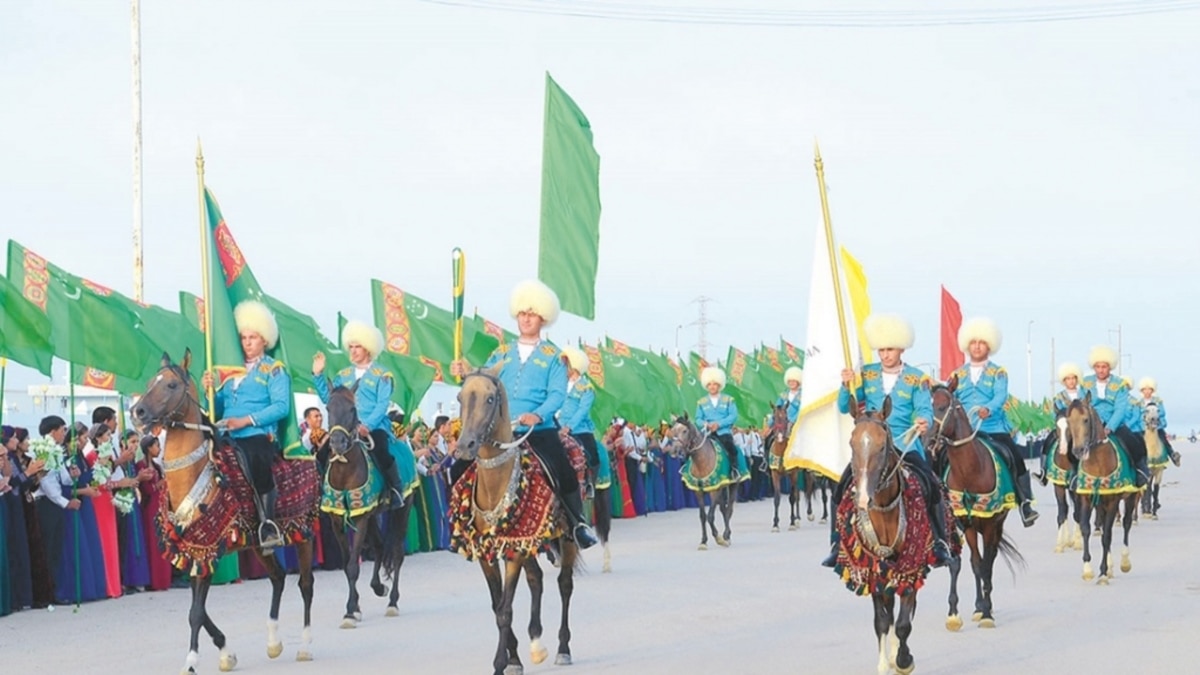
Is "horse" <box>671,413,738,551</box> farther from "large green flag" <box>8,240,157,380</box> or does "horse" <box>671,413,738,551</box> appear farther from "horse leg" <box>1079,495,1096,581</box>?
"large green flag" <box>8,240,157,380</box>

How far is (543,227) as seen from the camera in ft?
48.8

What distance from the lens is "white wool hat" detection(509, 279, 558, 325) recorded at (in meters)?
11.7

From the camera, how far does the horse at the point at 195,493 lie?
36.2 ft

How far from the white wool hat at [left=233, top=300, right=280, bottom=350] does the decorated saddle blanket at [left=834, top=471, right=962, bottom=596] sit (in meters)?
4.53

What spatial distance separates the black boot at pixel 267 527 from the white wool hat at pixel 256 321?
1.19 m

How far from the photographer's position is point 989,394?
1485 centimetres

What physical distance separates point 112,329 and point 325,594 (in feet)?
13.1

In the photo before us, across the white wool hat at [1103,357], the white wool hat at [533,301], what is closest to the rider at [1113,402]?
the white wool hat at [1103,357]

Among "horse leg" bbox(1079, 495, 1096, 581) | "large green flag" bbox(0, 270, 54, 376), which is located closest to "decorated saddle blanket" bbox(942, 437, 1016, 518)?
"horse leg" bbox(1079, 495, 1096, 581)

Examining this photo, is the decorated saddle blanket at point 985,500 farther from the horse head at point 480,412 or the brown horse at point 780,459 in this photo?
the brown horse at point 780,459

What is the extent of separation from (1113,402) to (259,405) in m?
11.5

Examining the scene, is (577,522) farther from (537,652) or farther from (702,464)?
(702,464)

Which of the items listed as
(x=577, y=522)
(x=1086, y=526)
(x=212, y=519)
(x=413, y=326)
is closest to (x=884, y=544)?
(x=577, y=522)

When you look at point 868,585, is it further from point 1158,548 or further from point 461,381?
point 1158,548
